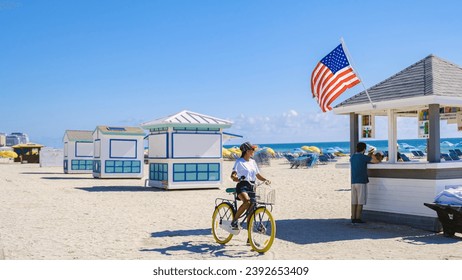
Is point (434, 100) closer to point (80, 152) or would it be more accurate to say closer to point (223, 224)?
point (223, 224)

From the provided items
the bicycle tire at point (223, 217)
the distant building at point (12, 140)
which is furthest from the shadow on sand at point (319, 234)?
the distant building at point (12, 140)

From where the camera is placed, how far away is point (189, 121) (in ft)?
57.5

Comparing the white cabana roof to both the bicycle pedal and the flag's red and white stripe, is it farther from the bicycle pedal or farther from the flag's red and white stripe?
the bicycle pedal

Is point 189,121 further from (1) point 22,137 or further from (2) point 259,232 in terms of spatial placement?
(1) point 22,137

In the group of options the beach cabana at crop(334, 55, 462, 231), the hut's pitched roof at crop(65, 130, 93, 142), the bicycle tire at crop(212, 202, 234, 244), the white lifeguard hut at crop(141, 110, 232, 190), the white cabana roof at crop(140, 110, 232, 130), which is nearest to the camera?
the bicycle tire at crop(212, 202, 234, 244)

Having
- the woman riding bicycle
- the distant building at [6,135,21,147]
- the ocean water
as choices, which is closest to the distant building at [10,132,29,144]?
the distant building at [6,135,21,147]

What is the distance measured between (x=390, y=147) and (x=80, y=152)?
77.4ft

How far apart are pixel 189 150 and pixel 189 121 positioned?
37.4 inches

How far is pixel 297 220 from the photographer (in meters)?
10.6

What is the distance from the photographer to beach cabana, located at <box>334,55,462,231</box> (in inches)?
356

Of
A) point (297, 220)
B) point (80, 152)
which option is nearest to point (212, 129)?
point (297, 220)

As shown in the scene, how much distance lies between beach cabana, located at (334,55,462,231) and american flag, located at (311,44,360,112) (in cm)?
76

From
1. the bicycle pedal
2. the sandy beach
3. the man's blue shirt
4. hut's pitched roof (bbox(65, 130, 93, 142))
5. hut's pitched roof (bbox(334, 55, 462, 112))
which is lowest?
the sandy beach

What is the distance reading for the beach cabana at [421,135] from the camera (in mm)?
9055
